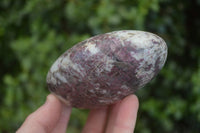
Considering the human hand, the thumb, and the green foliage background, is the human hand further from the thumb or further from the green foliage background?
the green foliage background

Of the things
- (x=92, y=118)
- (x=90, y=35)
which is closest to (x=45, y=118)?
(x=92, y=118)

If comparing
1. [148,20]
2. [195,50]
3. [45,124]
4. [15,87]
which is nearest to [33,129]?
[45,124]

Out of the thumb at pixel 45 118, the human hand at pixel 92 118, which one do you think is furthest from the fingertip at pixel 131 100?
the thumb at pixel 45 118

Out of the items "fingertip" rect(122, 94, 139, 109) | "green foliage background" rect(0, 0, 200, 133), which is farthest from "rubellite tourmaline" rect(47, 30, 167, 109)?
"green foliage background" rect(0, 0, 200, 133)

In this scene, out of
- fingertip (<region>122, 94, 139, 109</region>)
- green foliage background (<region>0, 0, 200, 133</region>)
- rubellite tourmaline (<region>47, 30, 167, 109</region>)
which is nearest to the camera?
rubellite tourmaline (<region>47, 30, 167, 109</region>)

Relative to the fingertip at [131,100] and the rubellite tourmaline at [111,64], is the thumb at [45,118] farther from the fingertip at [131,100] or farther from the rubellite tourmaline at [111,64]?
the fingertip at [131,100]

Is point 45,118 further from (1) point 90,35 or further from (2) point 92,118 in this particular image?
(1) point 90,35
